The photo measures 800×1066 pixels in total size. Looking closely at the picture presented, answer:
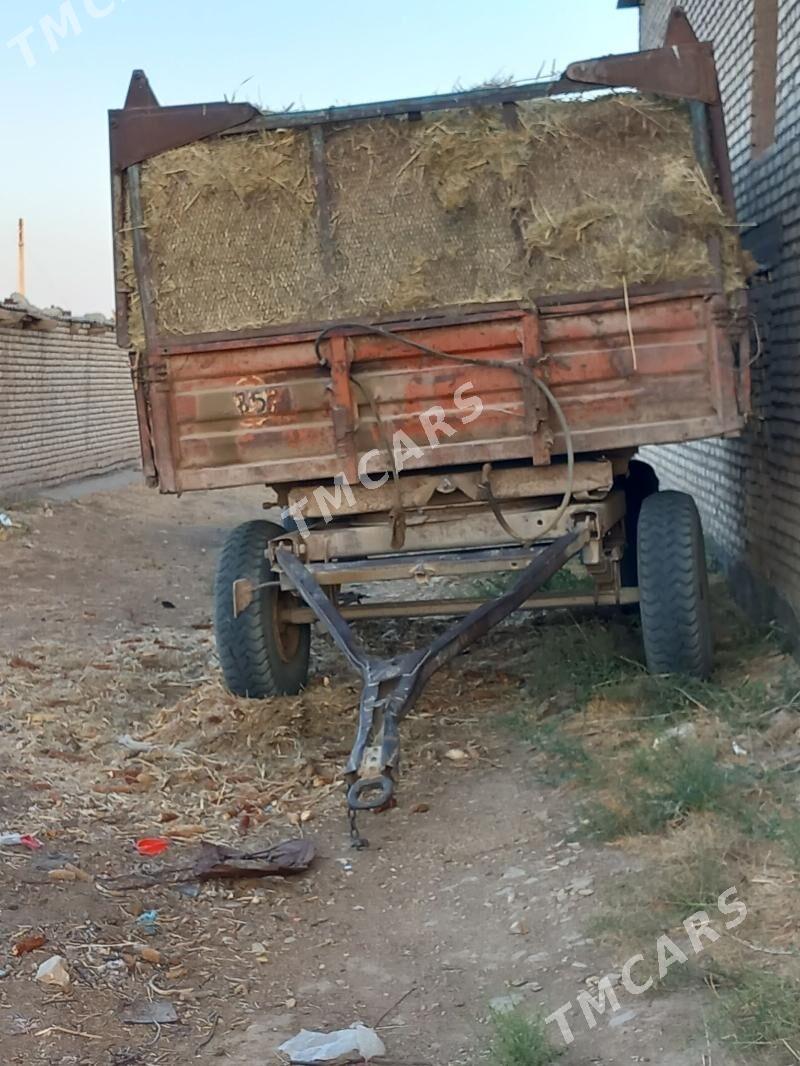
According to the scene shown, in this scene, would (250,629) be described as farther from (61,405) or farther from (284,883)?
(61,405)

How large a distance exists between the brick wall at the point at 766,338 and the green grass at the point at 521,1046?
3723 millimetres

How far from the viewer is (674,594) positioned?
6168mm

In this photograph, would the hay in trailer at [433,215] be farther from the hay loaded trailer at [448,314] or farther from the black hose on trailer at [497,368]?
the black hose on trailer at [497,368]

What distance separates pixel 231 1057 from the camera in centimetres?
346

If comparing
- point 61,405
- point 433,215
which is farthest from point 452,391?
point 61,405

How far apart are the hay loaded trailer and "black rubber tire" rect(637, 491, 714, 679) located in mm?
11

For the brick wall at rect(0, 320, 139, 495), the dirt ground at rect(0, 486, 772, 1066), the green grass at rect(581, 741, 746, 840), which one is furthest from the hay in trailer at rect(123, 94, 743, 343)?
the brick wall at rect(0, 320, 139, 495)

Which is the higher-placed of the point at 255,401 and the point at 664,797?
the point at 255,401

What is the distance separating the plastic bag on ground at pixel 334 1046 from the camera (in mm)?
3393

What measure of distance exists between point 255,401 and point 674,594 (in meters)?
2.25

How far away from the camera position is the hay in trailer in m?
5.96

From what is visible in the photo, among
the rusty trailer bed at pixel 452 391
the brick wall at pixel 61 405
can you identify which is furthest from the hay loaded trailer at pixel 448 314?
the brick wall at pixel 61 405

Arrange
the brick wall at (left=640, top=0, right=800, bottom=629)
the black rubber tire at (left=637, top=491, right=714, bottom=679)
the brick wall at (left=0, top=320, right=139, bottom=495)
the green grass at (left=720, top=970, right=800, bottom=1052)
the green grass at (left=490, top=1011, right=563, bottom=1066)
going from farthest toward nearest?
the brick wall at (left=0, top=320, right=139, bottom=495) < the brick wall at (left=640, top=0, right=800, bottom=629) < the black rubber tire at (left=637, top=491, right=714, bottom=679) < the green grass at (left=490, top=1011, right=563, bottom=1066) < the green grass at (left=720, top=970, right=800, bottom=1052)

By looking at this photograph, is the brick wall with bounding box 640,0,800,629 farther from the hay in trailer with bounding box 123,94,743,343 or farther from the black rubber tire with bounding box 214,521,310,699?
the black rubber tire with bounding box 214,521,310,699
